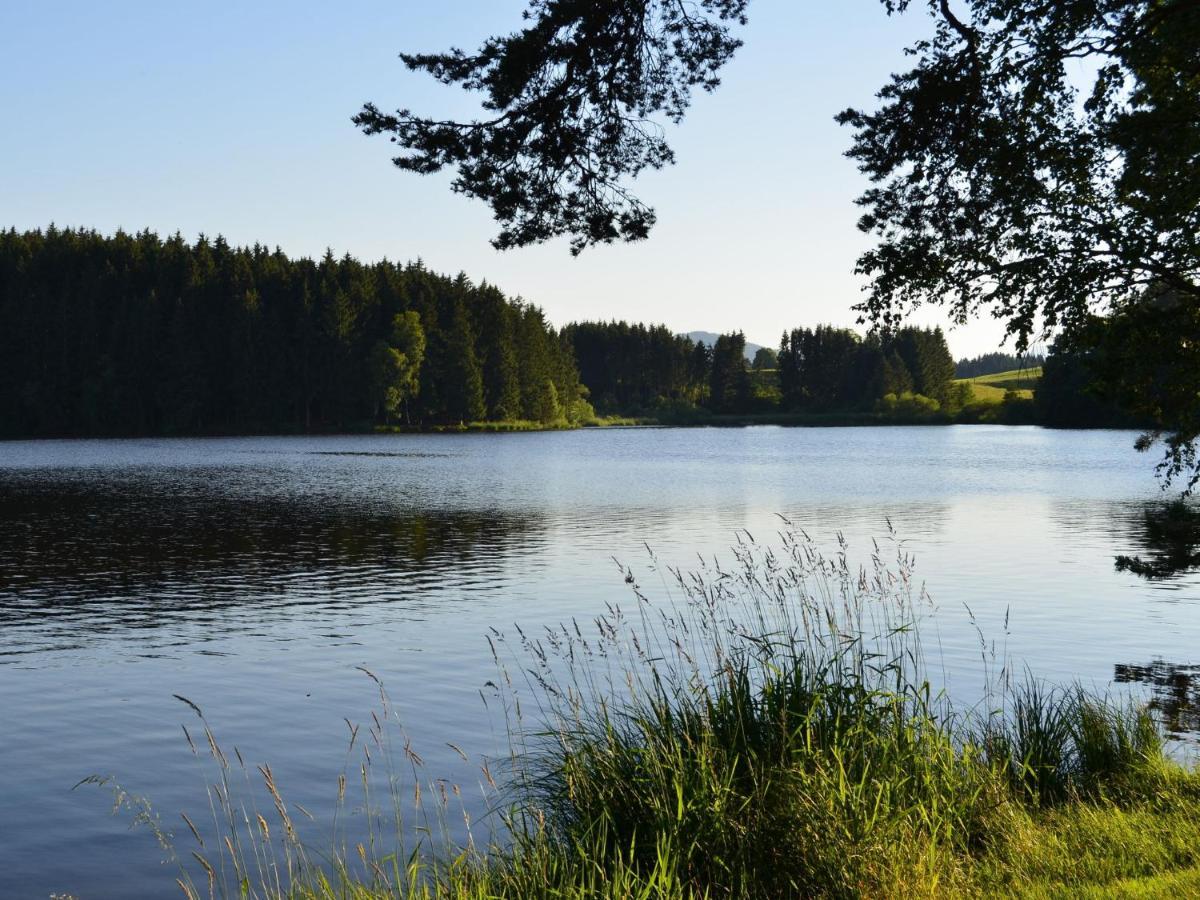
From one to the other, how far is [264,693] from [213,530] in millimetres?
21903

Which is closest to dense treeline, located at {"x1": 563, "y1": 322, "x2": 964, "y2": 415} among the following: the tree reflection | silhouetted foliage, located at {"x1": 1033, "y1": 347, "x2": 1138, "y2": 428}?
silhouetted foliage, located at {"x1": 1033, "y1": 347, "x2": 1138, "y2": 428}

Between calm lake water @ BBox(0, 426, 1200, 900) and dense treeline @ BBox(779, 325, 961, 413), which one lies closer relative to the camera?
calm lake water @ BBox(0, 426, 1200, 900)

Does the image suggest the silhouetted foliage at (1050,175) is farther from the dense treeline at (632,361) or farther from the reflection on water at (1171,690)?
the dense treeline at (632,361)

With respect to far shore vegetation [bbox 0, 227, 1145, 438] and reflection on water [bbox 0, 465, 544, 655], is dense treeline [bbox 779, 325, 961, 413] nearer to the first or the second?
far shore vegetation [bbox 0, 227, 1145, 438]

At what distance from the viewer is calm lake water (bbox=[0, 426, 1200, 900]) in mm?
12289

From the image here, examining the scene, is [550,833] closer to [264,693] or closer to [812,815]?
[812,815]

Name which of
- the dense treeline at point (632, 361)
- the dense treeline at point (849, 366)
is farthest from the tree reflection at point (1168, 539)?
the dense treeline at point (632, 361)

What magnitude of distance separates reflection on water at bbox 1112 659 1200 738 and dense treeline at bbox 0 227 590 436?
369ft

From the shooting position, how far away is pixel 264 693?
607 inches

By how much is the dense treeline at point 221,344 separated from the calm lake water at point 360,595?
214ft

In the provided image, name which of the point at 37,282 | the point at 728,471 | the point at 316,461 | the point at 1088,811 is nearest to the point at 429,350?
the point at 37,282

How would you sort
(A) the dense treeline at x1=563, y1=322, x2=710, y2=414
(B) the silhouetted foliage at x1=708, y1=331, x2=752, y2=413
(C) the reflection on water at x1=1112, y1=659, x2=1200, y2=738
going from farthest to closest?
(A) the dense treeline at x1=563, y1=322, x2=710, y2=414, (B) the silhouetted foliage at x1=708, y1=331, x2=752, y2=413, (C) the reflection on water at x1=1112, y1=659, x2=1200, y2=738

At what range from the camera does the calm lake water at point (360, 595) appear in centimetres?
1229

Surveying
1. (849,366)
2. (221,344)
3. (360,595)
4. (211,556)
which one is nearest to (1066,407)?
(849,366)
